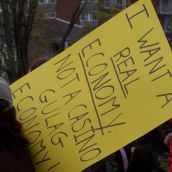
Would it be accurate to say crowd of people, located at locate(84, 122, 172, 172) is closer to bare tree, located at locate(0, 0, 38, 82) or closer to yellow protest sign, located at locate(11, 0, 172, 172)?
yellow protest sign, located at locate(11, 0, 172, 172)

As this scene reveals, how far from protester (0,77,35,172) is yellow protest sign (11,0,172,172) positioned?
0.14 meters

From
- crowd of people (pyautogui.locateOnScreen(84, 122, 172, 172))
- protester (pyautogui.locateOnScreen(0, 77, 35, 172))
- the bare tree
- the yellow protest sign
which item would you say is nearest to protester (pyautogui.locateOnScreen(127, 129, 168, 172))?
crowd of people (pyautogui.locateOnScreen(84, 122, 172, 172))

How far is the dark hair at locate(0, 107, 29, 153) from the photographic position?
2637 millimetres

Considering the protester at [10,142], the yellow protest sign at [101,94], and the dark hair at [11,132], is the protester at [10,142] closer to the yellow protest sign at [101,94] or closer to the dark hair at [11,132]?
the dark hair at [11,132]

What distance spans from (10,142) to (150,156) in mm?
1502

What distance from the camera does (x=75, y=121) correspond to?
277 centimetres

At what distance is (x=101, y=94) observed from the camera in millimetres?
2764

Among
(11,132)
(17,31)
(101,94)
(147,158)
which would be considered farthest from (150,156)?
(17,31)

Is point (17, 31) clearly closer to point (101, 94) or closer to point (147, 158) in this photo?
point (147, 158)

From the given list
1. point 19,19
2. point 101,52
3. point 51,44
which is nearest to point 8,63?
point 19,19

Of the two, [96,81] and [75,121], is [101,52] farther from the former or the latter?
[75,121]

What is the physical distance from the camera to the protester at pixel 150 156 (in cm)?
389

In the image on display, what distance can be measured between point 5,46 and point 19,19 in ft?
2.84

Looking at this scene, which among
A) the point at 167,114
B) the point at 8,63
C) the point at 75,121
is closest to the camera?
the point at 167,114
